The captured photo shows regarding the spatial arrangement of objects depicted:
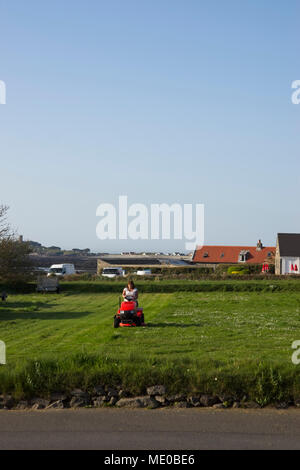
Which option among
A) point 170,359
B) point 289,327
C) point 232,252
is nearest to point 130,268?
point 232,252

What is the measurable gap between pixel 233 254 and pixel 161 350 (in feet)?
292

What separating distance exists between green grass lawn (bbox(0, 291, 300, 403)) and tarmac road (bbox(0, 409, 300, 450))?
0.75 meters

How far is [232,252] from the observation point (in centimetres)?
10288

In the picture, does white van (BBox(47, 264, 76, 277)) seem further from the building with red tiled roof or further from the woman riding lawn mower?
the woman riding lawn mower

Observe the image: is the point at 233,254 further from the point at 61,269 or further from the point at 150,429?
the point at 150,429

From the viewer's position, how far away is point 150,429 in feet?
29.0

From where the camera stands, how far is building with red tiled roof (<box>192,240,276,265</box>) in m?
98.9

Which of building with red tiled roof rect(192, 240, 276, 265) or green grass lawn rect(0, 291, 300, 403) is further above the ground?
building with red tiled roof rect(192, 240, 276, 265)

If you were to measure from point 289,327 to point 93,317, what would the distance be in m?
10.1

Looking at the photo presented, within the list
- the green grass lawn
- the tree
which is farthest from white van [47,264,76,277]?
the green grass lawn

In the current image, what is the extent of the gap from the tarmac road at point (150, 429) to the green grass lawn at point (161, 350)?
752mm

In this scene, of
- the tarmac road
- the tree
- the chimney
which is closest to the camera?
the tarmac road

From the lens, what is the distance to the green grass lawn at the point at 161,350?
1064 cm

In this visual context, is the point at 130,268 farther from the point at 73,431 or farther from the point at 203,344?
the point at 73,431
